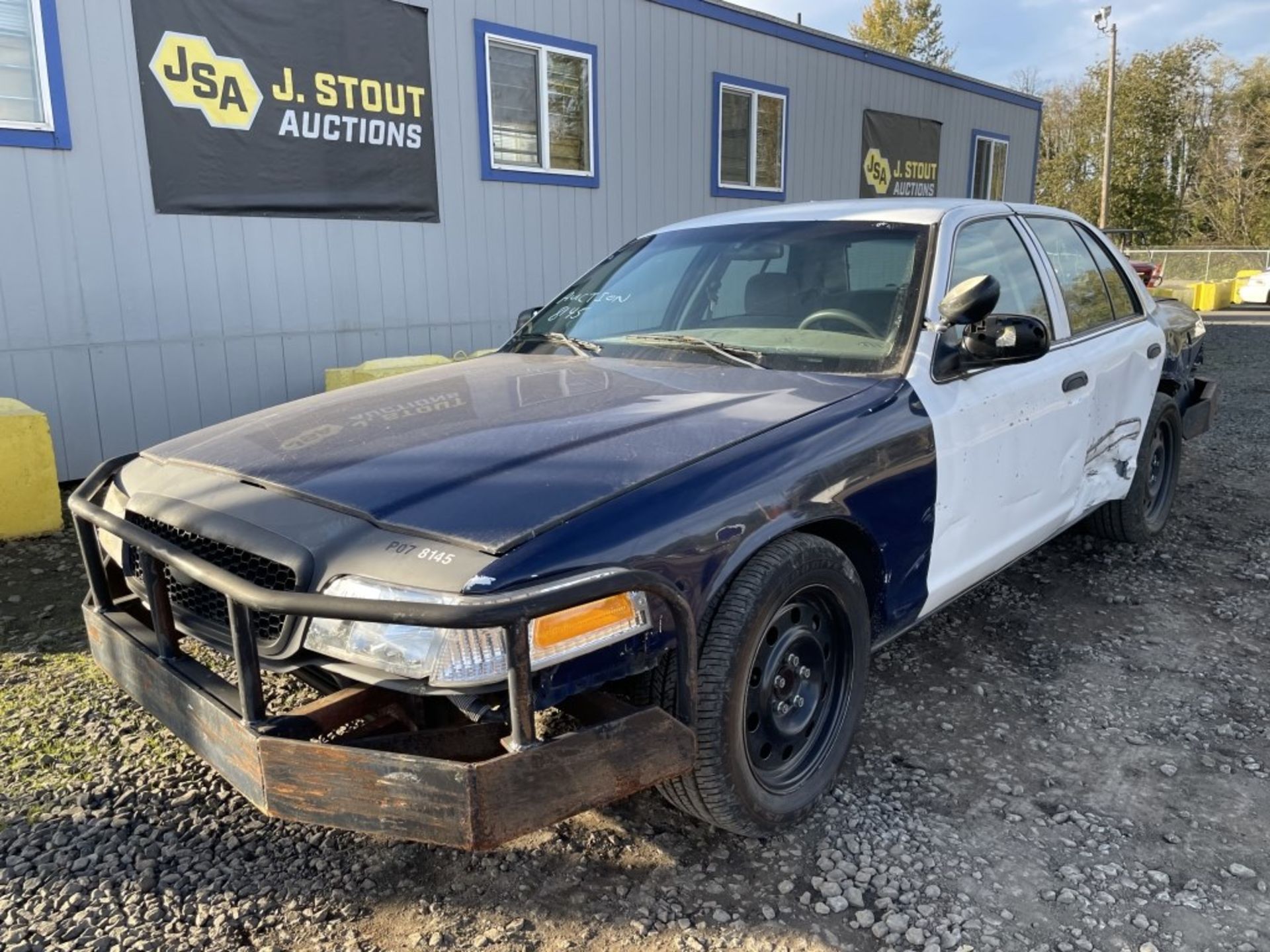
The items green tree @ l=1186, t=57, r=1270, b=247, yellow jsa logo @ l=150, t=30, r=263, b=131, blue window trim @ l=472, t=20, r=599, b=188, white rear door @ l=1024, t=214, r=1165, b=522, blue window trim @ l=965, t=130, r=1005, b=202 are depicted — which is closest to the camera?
white rear door @ l=1024, t=214, r=1165, b=522

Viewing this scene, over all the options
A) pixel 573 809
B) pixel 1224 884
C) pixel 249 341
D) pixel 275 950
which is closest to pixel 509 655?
pixel 573 809

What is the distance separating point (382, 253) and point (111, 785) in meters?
5.30

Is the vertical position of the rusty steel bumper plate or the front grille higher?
the front grille

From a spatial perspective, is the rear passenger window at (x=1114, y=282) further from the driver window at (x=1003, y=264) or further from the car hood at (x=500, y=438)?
the car hood at (x=500, y=438)

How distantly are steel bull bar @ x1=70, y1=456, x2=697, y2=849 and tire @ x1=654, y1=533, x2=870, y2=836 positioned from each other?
13 cm

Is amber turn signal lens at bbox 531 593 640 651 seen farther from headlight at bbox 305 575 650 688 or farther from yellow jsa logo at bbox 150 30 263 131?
yellow jsa logo at bbox 150 30 263 131

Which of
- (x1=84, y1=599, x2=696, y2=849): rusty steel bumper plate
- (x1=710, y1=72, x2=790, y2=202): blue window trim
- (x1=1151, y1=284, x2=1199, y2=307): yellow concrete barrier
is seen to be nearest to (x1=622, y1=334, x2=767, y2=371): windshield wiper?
(x1=84, y1=599, x2=696, y2=849): rusty steel bumper plate

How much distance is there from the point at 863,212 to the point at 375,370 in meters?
3.66

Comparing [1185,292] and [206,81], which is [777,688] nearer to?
[206,81]

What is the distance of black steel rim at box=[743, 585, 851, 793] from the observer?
2471 millimetres

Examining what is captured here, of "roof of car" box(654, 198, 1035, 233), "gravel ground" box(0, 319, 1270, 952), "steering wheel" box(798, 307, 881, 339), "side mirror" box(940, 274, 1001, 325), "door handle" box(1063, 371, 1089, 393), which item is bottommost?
"gravel ground" box(0, 319, 1270, 952)

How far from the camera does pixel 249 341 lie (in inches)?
265

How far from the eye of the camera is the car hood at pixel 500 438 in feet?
6.86

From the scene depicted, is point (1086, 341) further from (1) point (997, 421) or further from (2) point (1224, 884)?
(2) point (1224, 884)
